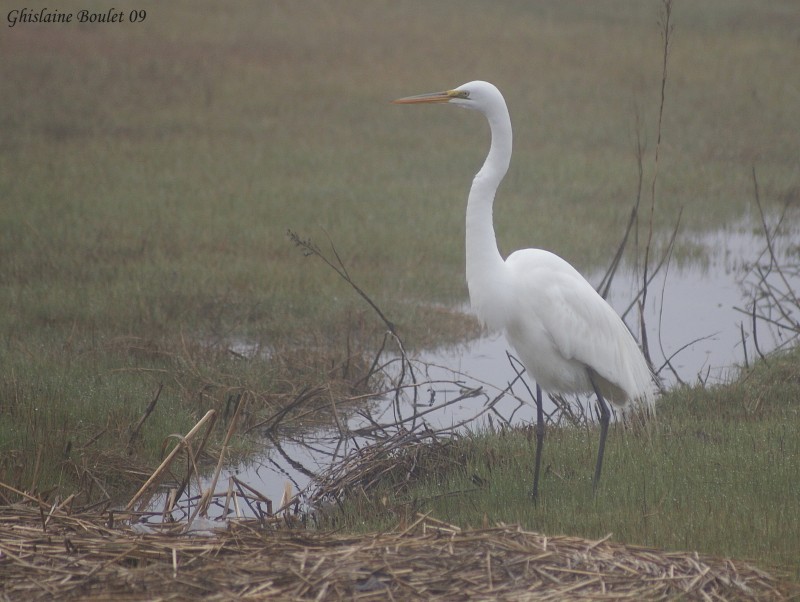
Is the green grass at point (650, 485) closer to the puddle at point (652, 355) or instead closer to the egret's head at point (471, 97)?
the puddle at point (652, 355)

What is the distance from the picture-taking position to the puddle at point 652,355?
5.57 m

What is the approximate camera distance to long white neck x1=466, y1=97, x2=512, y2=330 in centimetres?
448

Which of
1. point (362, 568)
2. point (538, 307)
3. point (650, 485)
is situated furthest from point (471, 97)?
point (362, 568)

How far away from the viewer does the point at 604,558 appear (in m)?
3.25

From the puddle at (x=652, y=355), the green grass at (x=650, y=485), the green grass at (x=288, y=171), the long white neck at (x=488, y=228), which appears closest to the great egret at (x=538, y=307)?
the long white neck at (x=488, y=228)

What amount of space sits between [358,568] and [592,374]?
2182mm

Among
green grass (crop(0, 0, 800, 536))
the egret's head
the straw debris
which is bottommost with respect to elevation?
the straw debris

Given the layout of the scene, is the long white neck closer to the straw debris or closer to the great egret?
the great egret

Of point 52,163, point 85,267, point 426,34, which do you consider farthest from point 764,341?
point 426,34

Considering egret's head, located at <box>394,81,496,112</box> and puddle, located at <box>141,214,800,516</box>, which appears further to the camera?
puddle, located at <box>141,214,800,516</box>

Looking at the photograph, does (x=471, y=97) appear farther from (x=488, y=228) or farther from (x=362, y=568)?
(x=362, y=568)

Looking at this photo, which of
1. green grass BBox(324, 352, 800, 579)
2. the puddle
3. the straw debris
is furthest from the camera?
the puddle

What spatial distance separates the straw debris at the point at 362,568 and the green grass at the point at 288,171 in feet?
2.75

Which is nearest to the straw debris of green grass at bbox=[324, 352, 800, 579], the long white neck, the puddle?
green grass at bbox=[324, 352, 800, 579]
